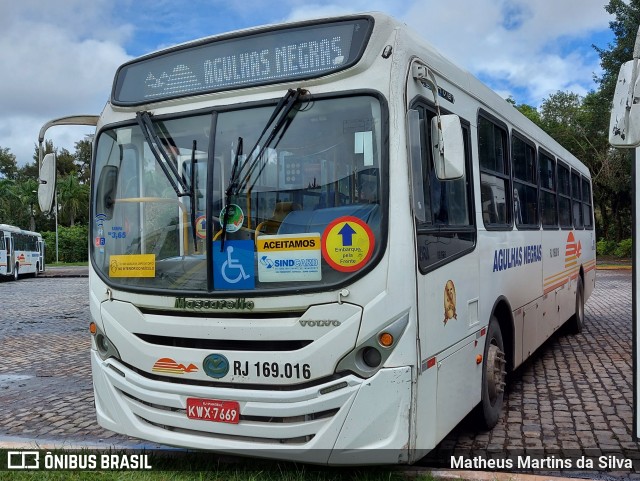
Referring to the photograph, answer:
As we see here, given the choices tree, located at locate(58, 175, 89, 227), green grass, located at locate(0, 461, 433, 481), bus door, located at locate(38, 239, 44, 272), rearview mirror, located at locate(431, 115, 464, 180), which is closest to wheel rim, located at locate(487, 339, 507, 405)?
green grass, located at locate(0, 461, 433, 481)

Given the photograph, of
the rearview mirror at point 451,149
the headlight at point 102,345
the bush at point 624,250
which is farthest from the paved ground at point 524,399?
the bush at point 624,250

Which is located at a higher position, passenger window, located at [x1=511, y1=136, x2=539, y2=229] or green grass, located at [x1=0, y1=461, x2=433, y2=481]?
passenger window, located at [x1=511, y1=136, x2=539, y2=229]

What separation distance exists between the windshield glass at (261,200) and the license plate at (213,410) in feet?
2.25

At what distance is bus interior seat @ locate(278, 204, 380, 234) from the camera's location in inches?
154

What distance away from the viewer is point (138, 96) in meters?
4.73

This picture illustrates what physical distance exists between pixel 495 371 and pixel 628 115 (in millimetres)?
2728

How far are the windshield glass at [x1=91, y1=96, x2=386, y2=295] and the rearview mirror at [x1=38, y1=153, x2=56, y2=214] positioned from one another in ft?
3.52

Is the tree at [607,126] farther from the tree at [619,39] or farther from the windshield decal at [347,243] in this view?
the windshield decal at [347,243]

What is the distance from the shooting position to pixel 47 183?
517cm

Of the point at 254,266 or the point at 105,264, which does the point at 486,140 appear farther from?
the point at 105,264

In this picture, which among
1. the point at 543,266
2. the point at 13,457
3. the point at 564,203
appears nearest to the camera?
the point at 13,457

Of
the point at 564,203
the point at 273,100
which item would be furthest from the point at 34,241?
the point at 273,100

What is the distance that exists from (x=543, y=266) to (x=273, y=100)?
4874 mm

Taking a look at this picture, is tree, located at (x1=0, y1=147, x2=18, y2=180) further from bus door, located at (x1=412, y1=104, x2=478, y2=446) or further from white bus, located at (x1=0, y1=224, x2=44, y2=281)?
bus door, located at (x1=412, y1=104, x2=478, y2=446)
